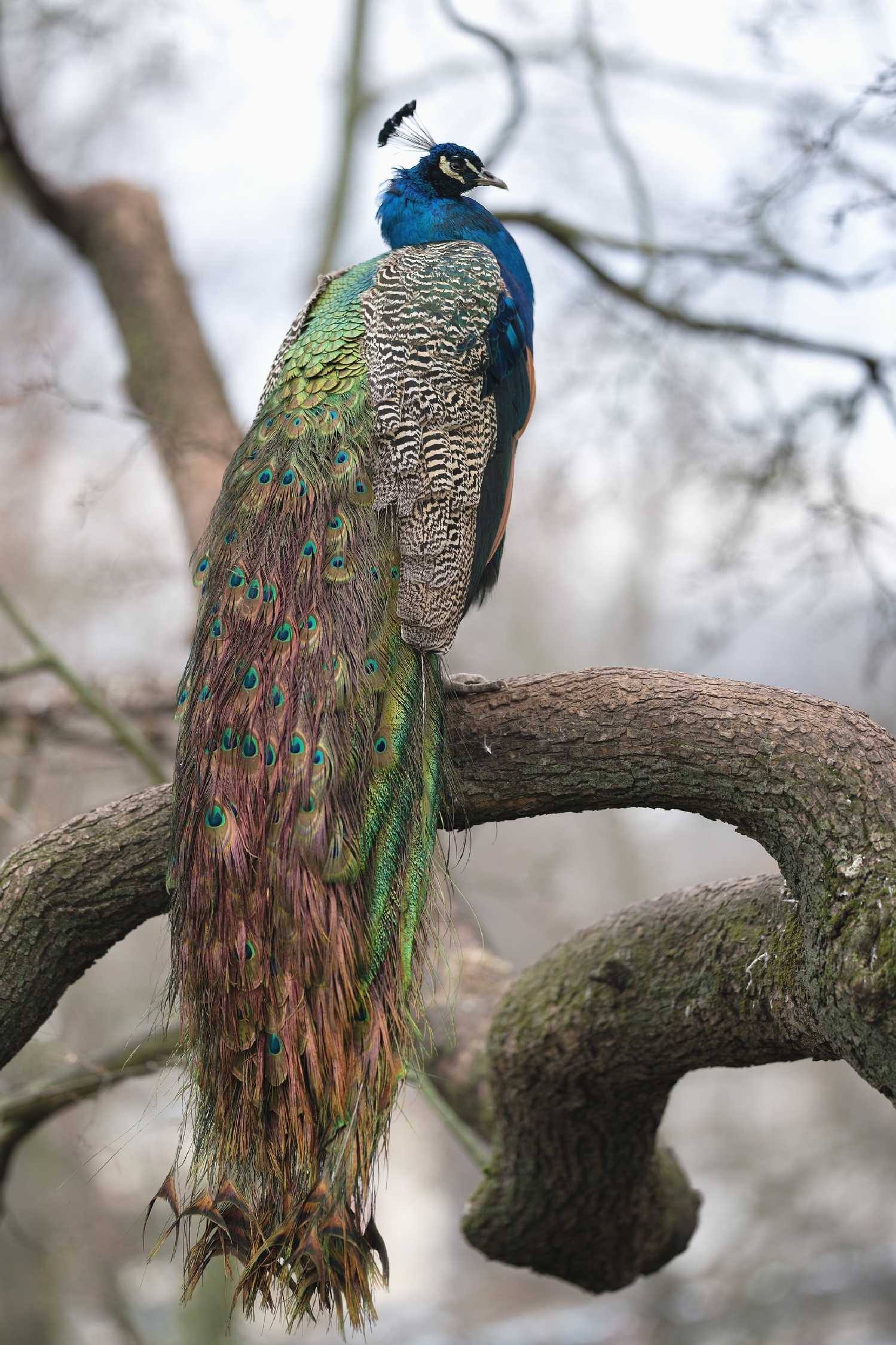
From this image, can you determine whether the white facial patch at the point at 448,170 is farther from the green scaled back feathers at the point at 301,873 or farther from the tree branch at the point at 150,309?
the tree branch at the point at 150,309

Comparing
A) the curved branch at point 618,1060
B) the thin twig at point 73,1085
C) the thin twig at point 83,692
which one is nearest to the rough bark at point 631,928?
the curved branch at point 618,1060

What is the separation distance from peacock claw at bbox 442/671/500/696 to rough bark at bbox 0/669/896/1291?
0.05 ft

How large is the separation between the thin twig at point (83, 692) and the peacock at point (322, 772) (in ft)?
5.80

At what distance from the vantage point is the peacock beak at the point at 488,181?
13.9 ft

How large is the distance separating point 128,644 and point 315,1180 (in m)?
8.01

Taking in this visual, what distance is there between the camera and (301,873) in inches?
100

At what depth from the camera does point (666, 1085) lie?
131 inches

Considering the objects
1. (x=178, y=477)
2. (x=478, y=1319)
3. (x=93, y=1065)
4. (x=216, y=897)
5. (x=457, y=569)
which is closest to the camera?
(x=216, y=897)

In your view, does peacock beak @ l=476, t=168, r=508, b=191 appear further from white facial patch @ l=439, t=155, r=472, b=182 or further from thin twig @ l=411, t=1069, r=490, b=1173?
thin twig @ l=411, t=1069, r=490, b=1173

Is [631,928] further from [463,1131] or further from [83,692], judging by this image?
[83,692]

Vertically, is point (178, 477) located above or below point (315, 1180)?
above

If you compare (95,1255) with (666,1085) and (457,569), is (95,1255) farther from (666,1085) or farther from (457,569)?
(457,569)

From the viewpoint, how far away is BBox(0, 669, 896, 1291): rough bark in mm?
2518

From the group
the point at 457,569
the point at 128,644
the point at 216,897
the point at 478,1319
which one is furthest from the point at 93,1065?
the point at 478,1319
